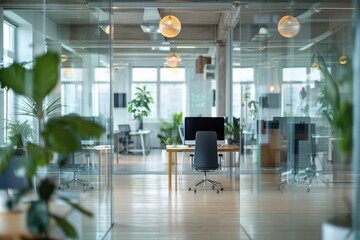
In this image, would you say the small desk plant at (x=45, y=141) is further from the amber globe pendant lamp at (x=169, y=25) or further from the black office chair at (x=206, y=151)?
the amber globe pendant lamp at (x=169, y=25)

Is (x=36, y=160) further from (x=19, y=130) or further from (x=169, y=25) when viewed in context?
(x=169, y=25)

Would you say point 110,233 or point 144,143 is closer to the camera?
point 110,233

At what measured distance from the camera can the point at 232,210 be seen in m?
5.82

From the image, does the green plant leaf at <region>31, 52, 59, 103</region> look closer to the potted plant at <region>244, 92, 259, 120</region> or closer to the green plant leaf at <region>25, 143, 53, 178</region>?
the green plant leaf at <region>25, 143, 53, 178</region>

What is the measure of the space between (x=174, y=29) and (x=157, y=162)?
4112mm

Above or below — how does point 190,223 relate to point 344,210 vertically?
below

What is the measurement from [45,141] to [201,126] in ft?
17.8

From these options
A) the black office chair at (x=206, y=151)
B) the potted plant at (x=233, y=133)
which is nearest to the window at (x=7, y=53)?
the black office chair at (x=206, y=151)

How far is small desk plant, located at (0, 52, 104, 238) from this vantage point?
225 centimetres

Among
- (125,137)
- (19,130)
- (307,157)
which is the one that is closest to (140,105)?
(125,137)

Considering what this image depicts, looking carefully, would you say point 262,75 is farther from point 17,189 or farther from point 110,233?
point 17,189

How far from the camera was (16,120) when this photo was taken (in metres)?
6.12

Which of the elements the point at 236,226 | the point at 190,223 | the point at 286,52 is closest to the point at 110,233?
the point at 190,223

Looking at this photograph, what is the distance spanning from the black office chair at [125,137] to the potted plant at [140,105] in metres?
0.41
